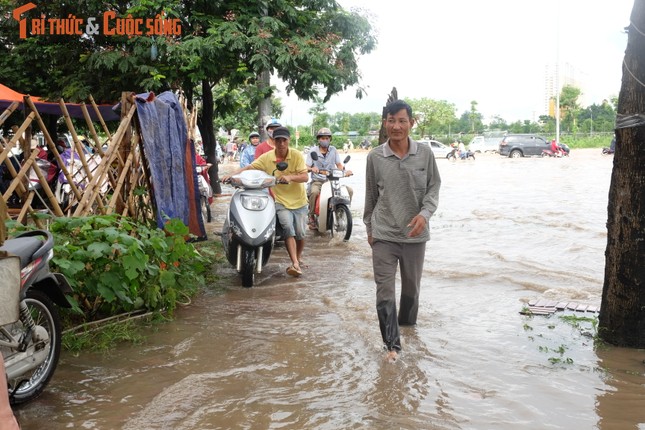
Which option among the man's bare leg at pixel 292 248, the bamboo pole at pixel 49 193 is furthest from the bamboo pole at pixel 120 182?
the man's bare leg at pixel 292 248

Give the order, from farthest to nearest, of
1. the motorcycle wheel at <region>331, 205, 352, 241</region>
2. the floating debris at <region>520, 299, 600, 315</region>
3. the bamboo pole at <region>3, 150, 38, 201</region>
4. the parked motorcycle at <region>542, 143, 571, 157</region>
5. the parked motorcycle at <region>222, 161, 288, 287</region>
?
the parked motorcycle at <region>542, 143, 571, 157</region> → the motorcycle wheel at <region>331, 205, 352, 241</region> → the parked motorcycle at <region>222, 161, 288, 287</region> → the floating debris at <region>520, 299, 600, 315</region> → the bamboo pole at <region>3, 150, 38, 201</region>

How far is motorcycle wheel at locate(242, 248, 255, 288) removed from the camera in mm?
6609

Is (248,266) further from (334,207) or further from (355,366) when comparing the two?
(334,207)

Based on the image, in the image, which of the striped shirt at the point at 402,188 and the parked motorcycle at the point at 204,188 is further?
the parked motorcycle at the point at 204,188

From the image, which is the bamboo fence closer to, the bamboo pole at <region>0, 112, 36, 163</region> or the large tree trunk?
the bamboo pole at <region>0, 112, 36, 163</region>

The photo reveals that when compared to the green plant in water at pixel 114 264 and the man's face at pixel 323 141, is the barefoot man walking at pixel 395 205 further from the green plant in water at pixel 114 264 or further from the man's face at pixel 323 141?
the man's face at pixel 323 141

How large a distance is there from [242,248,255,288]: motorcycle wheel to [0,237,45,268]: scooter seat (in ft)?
10.1

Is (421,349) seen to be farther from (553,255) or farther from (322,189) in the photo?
(322,189)

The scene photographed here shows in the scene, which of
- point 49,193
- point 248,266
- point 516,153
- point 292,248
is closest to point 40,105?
point 292,248

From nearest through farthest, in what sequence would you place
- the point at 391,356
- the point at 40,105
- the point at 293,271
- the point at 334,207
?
the point at 391,356, the point at 293,271, the point at 334,207, the point at 40,105

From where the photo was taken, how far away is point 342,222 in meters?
10.0

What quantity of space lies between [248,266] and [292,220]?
0.74m

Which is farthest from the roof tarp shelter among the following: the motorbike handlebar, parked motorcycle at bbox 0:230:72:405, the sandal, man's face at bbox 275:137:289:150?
parked motorcycle at bbox 0:230:72:405

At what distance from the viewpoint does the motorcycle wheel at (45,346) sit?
11.9ft
